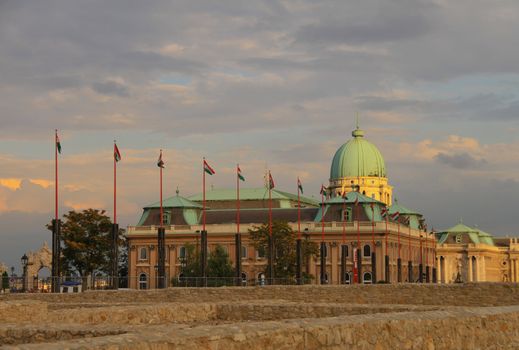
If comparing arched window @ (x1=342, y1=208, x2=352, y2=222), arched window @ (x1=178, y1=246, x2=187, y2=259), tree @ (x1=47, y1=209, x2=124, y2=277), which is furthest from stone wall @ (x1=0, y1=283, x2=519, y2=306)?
arched window @ (x1=178, y1=246, x2=187, y2=259)

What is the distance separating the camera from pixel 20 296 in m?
39.6

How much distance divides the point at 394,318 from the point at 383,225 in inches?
4985

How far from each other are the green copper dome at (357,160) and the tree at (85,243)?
90577 mm

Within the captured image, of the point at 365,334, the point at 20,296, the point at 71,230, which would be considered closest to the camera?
the point at 365,334

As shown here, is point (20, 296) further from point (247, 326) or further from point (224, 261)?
point (224, 261)

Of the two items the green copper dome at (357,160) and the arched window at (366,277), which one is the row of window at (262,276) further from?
the green copper dome at (357,160)

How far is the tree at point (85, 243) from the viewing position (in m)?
101

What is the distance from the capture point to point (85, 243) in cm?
10138

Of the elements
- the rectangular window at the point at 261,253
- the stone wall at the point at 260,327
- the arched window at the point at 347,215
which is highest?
the arched window at the point at 347,215

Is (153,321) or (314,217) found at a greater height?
(314,217)

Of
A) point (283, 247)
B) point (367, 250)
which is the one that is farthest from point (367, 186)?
point (283, 247)

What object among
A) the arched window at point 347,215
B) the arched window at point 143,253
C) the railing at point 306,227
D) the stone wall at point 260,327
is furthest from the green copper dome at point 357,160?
the stone wall at point 260,327

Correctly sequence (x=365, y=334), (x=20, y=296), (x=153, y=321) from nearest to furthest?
(x=365, y=334) < (x=153, y=321) < (x=20, y=296)

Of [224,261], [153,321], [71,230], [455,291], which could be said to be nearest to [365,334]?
[153,321]
